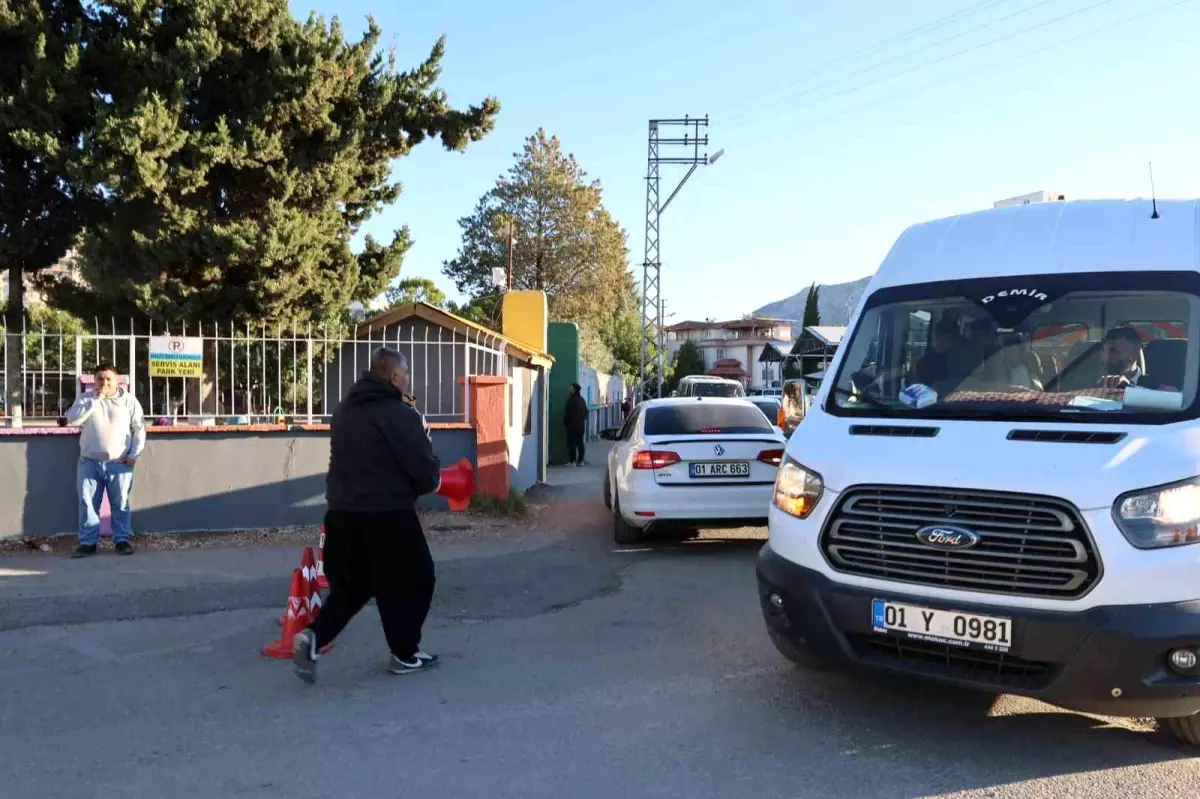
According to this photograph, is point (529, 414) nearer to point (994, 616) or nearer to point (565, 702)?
point (565, 702)

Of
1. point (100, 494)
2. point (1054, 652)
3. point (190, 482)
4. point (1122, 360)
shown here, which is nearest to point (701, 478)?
point (1122, 360)

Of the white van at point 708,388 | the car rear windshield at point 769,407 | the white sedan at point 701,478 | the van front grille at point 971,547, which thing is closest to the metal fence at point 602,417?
the white van at point 708,388

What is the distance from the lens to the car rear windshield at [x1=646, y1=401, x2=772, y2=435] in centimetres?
910

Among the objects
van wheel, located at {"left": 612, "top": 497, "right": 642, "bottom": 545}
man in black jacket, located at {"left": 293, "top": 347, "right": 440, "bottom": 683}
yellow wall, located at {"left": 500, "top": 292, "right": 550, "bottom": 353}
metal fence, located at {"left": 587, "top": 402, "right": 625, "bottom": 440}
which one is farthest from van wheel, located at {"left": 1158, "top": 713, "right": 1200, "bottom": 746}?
metal fence, located at {"left": 587, "top": 402, "right": 625, "bottom": 440}

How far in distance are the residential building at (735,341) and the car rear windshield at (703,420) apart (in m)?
75.9

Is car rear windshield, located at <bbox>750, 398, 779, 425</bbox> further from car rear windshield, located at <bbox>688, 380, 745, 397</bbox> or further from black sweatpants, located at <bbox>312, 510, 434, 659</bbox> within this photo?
car rear windshield, located at <bbox>688, 380, 745, 397</bbox>

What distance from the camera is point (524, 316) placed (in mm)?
17938

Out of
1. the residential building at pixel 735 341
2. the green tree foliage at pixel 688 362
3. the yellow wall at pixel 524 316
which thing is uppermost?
the residential building at pixel 735 341

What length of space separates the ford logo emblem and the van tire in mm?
742

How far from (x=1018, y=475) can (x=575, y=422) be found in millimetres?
15129

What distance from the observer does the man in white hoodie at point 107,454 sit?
8.61 meters

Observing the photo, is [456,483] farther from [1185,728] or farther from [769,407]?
[769,407]

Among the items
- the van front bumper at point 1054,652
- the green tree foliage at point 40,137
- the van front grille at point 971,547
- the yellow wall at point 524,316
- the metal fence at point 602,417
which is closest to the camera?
the van front bumper at point 1054,652

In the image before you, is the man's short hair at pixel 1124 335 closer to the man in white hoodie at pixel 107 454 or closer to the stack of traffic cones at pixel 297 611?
the stack of traffic cones at pixel 297 611
